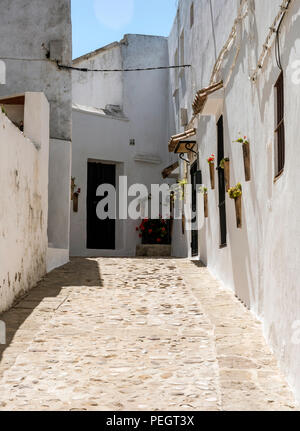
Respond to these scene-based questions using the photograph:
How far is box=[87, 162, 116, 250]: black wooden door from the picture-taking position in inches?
618

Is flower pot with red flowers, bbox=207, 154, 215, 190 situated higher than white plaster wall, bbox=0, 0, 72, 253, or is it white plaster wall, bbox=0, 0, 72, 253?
white plaster wall, bbox=0, 0, 72, 253

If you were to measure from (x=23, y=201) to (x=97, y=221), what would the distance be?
26.1ft

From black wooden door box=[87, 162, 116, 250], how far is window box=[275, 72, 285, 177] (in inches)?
427

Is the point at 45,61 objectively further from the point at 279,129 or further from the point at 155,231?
the point at 279,129

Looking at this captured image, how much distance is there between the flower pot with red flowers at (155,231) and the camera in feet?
51.4

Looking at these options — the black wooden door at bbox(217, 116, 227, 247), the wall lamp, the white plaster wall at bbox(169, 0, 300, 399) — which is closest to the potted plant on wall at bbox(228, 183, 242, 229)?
the white plaster wall at bbox(169, 0, 300, 399)

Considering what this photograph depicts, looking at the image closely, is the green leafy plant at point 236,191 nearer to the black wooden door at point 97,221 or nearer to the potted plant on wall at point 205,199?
the potted plant on wall at point 205,199

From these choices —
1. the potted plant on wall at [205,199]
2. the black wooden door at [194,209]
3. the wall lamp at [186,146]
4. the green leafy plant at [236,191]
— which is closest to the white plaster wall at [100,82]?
the wall lamp at [186,146]

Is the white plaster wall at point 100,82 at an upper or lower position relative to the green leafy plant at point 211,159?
upper

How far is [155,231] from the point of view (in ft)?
51.7

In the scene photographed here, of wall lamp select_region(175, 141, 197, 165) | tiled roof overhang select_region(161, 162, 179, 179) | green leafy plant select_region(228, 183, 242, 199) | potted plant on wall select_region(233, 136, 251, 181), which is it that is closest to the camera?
potted plant on wall select_region(233, 136, 251, 181)

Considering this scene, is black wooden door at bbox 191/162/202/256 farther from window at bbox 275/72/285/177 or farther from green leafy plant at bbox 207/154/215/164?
window at bbox 275/72/285/177

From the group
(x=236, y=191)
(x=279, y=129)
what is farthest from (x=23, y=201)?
(x=279, y=129)

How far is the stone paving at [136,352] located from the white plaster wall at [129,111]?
753 centimetres
